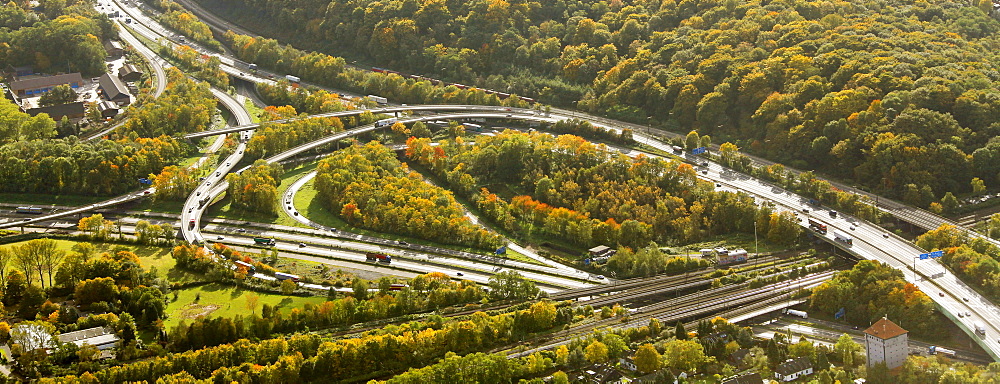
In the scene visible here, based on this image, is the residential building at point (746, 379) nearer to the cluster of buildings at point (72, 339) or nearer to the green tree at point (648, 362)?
the green tree at point (648, 362)

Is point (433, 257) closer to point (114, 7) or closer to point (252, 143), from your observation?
point (252, 143)

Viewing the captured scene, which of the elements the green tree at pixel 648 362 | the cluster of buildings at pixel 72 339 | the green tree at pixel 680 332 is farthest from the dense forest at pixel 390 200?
the cluster of buildings at pixel 72 339

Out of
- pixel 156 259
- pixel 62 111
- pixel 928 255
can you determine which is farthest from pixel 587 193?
pixel 62 111

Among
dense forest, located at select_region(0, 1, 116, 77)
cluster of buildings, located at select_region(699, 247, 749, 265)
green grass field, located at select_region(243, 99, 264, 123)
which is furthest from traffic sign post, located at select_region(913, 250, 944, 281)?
dense forest, located at select_region(0, 1, 116, 77)

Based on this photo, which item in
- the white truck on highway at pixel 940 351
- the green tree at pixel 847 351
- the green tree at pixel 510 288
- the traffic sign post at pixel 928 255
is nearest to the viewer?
the green tree at pixel 847 351

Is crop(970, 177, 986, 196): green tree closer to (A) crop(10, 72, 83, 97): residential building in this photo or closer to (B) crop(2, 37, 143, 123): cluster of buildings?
(B) crop(2, 37, 143, 123): cluster of buildings
